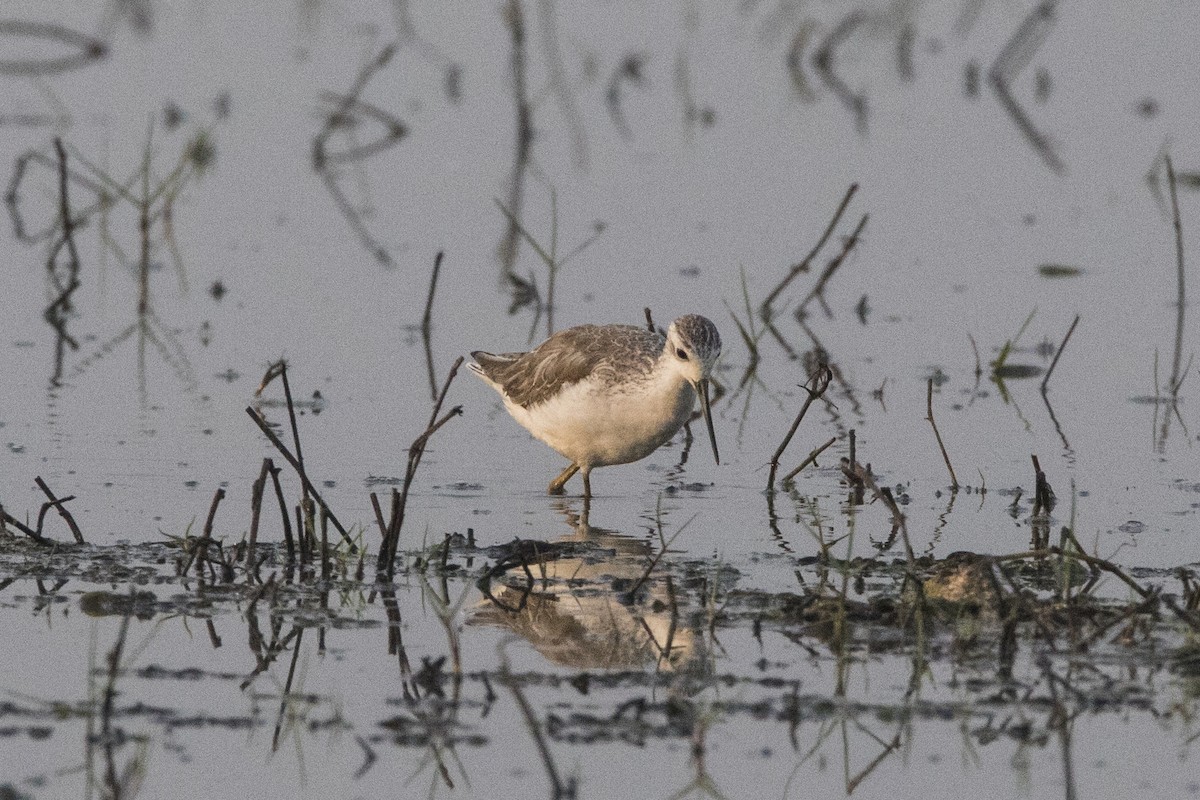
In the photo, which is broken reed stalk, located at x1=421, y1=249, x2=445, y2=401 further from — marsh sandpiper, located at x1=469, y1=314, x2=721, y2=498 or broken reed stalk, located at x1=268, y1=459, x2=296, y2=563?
broken reed stalk, located at x1=268, y1=459, x2=296, y2=563

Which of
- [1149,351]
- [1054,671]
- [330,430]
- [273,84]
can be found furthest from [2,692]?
[273,84]

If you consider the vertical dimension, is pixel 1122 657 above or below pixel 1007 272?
below

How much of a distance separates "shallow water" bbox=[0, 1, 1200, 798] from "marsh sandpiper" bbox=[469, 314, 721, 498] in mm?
342

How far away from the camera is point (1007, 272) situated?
15.9 m

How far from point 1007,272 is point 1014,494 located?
5.48m

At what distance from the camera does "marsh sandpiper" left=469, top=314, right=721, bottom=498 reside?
1016 cm

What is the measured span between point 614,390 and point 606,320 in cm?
389

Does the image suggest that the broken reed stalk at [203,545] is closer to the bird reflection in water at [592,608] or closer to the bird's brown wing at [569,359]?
the bird reflection in water at [592,608]

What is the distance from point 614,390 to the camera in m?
10.4

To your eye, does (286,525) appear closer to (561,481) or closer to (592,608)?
(592,608)

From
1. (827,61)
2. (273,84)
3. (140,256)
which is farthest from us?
(827,61)

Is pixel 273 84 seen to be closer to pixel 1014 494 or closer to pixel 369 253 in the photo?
pixel 369 253

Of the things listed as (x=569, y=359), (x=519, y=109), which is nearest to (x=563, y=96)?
(x=519, y=109)

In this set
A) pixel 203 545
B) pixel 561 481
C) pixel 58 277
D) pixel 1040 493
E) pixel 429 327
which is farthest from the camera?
pixel 58 277
